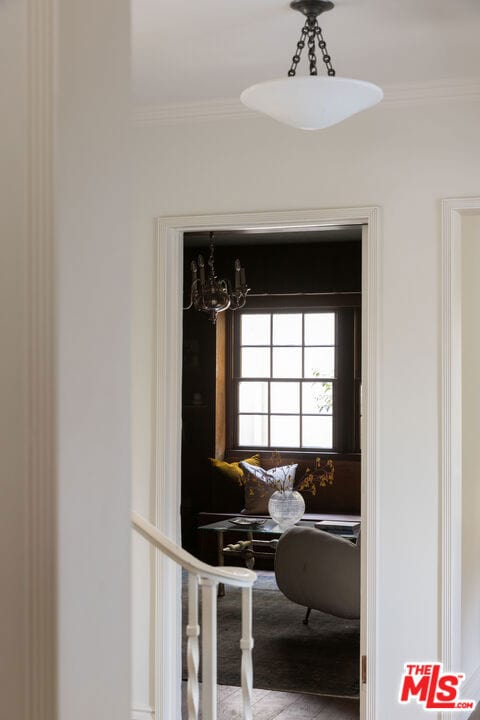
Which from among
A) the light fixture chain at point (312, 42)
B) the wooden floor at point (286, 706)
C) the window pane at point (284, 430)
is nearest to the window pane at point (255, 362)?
the window pane at point (284, 430)

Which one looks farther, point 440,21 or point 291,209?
point 291,209

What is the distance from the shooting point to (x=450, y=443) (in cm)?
415

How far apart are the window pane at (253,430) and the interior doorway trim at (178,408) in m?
4.21

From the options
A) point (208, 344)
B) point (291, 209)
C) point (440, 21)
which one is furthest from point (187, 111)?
point (208, 344)

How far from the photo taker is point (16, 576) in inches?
56.8

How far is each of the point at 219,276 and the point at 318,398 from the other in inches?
58.9

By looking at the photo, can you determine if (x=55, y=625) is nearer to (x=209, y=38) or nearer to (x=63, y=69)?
(x=63, y=69)

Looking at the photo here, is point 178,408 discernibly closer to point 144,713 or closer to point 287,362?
point 144,713

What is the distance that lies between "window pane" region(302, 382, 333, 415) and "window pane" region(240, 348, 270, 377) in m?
0.44

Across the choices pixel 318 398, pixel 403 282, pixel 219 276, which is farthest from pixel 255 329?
pixel 403 282

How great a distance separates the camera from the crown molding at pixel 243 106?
415cm

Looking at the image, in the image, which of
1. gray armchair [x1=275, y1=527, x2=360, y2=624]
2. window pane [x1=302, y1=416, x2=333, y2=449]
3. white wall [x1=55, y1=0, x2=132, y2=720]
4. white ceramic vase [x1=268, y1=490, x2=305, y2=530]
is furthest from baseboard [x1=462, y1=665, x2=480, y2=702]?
window pane [x1=302, y1=416, x2=333, y2=449]

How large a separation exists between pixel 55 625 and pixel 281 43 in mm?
2861

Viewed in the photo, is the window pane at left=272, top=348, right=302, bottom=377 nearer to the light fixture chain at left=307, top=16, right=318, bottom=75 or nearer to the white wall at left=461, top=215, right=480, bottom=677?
the white wall at left=461, top=215, right=480, bottom=677
